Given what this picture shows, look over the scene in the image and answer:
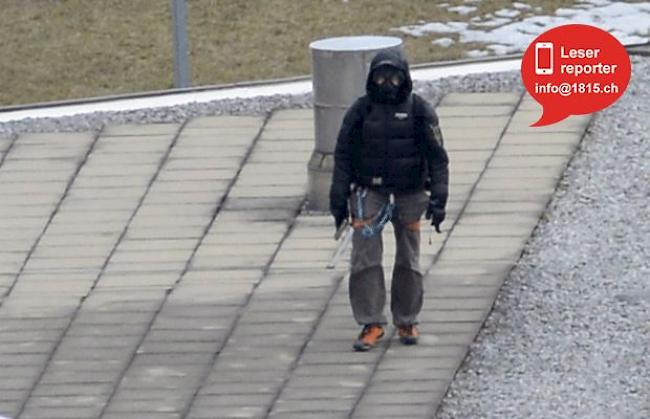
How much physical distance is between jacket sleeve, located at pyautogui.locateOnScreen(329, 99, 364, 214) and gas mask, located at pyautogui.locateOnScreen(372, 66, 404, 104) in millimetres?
172

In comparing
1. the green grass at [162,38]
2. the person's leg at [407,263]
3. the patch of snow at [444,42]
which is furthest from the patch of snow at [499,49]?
the person's leg at [407,263]

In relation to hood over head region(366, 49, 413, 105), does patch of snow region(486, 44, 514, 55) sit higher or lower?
lower

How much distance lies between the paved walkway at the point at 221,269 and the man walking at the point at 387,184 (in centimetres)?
26

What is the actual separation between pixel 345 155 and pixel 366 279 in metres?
0.66

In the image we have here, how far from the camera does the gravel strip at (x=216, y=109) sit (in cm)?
1368

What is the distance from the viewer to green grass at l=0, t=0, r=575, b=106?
54.3 feet

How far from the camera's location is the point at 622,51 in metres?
14.7

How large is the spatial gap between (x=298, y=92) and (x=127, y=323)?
13.9 feet

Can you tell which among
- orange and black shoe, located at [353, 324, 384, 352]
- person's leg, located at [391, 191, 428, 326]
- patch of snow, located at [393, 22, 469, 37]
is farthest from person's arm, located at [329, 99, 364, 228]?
patch of snow, located at [393, 22, 469, 37]

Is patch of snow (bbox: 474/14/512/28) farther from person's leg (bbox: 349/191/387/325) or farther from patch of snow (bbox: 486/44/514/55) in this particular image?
person's leg (bbox: 349/191/387/325)

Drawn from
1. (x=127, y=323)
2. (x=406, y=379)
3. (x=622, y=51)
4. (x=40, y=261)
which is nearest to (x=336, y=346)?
(x=406, y=379)

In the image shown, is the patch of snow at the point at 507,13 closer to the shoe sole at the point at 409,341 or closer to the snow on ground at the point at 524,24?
the snow on ground at the point at 524,24

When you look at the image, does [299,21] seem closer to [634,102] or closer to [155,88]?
[155,88]

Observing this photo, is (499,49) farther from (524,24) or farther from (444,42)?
(524,24)
